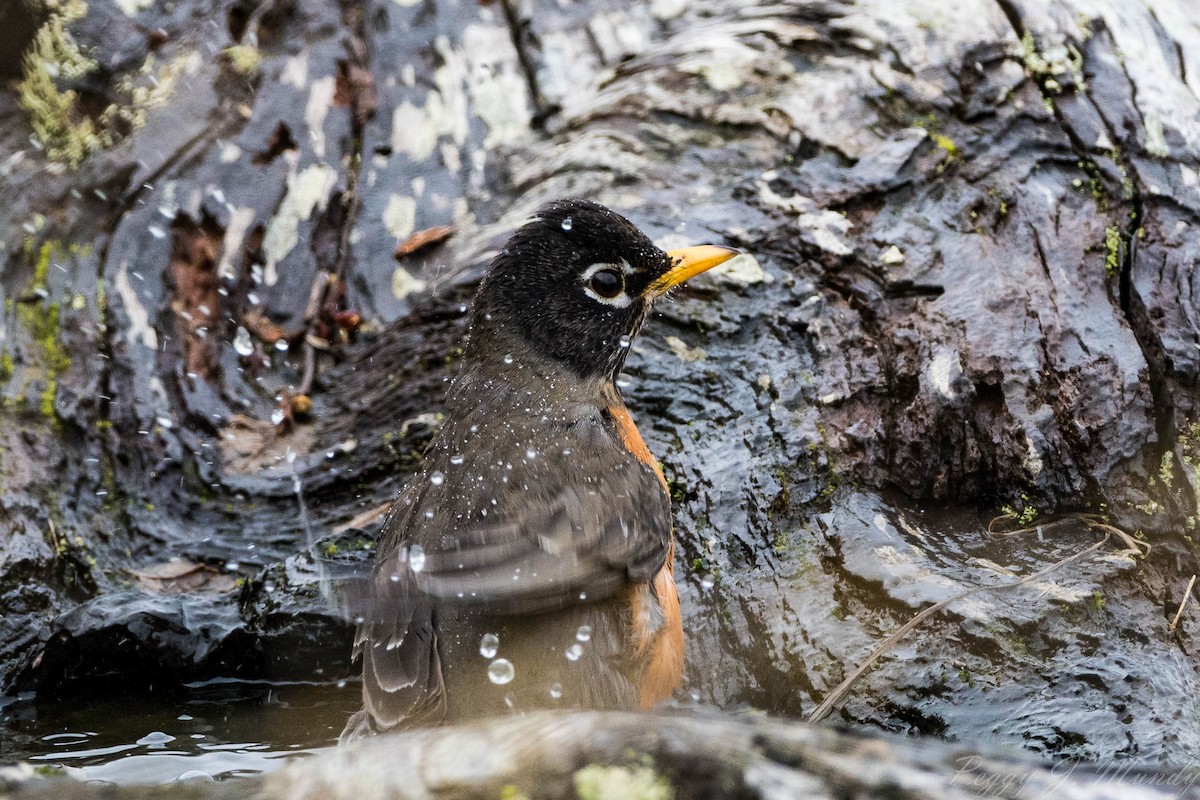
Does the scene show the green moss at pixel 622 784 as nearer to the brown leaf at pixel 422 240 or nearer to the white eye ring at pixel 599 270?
the white eye ring at pixel 599 270

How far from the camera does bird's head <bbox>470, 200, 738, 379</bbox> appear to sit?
4637 mm

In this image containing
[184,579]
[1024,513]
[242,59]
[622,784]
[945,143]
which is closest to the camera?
[622,784]

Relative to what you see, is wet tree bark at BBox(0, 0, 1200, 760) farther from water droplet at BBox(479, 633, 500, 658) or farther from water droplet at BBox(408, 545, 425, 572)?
water droplet at BBox(408, 545, 425, 572)

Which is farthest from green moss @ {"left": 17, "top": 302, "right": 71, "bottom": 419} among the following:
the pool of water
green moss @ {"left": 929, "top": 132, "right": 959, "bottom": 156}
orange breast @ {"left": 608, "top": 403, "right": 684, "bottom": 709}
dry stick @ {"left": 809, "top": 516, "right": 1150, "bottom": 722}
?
green moss @ {"left": 929, "top": 132, "right": 959, "bottom": 156}

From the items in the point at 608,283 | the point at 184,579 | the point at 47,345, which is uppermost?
the point at 608,283

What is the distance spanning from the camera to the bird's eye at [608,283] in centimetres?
473

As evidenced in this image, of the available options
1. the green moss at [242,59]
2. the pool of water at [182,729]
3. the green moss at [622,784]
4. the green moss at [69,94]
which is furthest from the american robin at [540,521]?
the green moss at [69,94]

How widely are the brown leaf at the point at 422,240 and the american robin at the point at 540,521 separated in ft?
5.00

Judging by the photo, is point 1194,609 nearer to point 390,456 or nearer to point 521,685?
point 521,685

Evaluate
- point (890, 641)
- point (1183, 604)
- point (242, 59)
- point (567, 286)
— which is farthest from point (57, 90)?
point (1183, 604)

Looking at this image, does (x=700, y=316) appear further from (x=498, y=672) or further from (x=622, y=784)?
(x=622, y=784)

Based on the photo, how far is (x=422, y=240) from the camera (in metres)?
6.25

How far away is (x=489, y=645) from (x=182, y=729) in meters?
1.82

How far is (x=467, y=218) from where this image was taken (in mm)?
6355
